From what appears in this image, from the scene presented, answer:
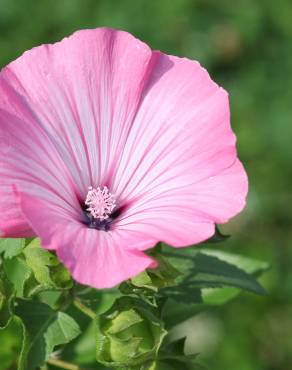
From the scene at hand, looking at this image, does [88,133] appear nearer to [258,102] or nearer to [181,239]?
[181,239]

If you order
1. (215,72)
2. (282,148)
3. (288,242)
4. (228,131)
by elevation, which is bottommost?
(288,242)

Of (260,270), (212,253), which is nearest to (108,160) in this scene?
(212,253)

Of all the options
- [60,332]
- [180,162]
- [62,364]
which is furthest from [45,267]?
[62,364]

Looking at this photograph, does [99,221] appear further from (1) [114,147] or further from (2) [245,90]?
(2) [245,90]

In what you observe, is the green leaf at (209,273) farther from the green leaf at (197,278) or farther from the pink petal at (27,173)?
the pink petal at (27,173)

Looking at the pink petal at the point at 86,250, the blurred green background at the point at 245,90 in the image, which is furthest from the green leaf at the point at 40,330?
the blurred green background at the point at 245,90

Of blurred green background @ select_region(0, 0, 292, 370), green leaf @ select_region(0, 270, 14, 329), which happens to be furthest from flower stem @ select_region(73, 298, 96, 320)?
blurred green background @ select_region(0, 0, 292, 370)
